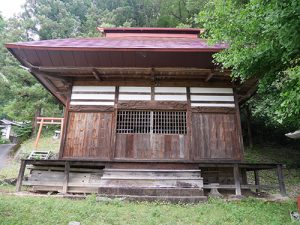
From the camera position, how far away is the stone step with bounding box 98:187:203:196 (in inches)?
260

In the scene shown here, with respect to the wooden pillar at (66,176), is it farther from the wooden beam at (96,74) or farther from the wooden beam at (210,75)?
the wooden beam at (210,75)

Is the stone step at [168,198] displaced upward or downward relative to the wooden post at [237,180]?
downward

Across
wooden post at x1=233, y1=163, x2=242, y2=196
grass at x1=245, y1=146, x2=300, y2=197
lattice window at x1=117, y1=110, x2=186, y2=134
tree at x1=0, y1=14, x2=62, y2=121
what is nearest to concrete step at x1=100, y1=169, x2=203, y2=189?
wooden post at x1=233, y1=163, x2=242, y2=196

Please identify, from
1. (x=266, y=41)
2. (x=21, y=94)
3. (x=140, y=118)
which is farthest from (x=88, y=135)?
(x=21, y=94)

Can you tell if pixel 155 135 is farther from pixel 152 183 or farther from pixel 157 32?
pixel 157 32

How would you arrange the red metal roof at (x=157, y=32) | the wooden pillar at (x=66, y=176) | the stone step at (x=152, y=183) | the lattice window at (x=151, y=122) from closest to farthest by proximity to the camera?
the stone step at (x=152, y=183), the wooden pillar at (x=66, y=176), the lattice window at (x=151, y=122), the red metal roof at (x=157, y=32)

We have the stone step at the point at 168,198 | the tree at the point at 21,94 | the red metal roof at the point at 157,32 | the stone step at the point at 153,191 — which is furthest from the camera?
the tree at the point at 21,94

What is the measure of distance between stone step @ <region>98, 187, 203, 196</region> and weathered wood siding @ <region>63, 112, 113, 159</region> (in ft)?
3.83

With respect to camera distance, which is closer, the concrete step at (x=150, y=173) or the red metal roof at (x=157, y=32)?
the concrete step at (x=150, y=173)

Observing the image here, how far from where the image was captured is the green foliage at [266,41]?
151 inches

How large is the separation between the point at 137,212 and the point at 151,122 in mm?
3093

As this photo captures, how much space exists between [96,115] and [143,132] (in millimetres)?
1588

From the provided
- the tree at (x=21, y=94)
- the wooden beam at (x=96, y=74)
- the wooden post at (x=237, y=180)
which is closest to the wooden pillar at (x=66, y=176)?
the wooden beam at (x=96, y=74)

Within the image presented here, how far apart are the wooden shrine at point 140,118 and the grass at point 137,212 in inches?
31.9
